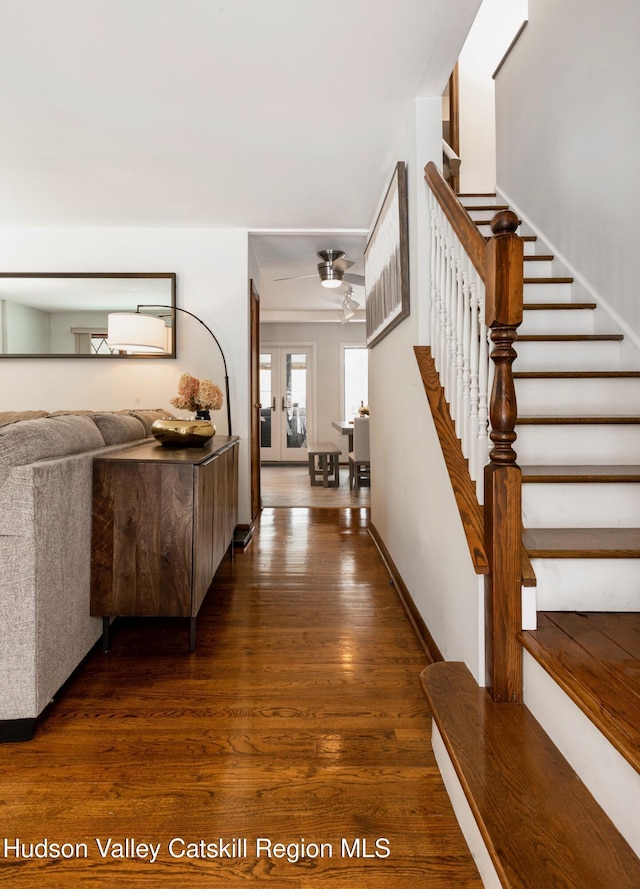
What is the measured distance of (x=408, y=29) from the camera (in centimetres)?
195

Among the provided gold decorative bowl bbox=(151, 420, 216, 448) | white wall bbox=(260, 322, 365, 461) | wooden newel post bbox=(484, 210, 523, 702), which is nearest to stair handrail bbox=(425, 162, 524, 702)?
wooden newel post bbox=(484, 210, 523, 702)

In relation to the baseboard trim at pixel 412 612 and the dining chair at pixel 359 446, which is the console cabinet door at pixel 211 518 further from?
the dining chair at pixel 359 446

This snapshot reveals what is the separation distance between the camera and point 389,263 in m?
3.03

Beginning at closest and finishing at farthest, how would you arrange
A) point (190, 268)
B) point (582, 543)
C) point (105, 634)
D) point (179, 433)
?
point (582, 543) < point (105, 634) < point (179, 433) < point (190, 268)

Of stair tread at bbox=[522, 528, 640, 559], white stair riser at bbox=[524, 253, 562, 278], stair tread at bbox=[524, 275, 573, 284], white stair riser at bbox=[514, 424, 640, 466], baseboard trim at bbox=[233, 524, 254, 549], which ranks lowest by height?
baseboard trim at bbox=[233, 524, 254, 549]

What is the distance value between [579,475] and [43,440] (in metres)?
1.80

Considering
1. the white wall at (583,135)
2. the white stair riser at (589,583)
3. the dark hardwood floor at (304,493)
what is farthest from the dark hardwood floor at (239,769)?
the dark hardwood floor at (304,493)

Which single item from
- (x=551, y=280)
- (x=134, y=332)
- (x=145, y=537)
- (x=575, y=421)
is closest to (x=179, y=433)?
(x=145, y=537)

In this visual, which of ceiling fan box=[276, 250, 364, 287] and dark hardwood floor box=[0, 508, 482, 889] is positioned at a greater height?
ceiling fan box=[276, 250, 364, 287]

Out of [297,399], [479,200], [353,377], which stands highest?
[479,200]

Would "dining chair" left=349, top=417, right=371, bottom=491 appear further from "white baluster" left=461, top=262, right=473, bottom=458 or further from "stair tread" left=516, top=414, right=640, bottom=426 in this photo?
"white baluster" left=461, top=262, right=473, bottom=458

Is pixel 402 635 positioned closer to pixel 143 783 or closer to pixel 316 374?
pixel 143 783

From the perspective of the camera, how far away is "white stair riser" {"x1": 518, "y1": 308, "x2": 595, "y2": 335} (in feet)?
8.43

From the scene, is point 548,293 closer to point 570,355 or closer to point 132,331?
point 570,355
